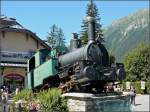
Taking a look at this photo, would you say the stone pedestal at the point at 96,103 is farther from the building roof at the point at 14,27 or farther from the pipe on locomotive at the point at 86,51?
the building roof at the point at 14,27

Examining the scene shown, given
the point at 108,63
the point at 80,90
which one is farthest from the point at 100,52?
the point at 80,90

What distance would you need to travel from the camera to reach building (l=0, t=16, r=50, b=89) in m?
39.9

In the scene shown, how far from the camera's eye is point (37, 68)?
25359 millimetres

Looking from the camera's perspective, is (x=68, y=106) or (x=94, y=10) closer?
(x=68, y=106)

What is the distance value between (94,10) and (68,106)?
4931 cm

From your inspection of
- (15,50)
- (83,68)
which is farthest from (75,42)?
(15,50)

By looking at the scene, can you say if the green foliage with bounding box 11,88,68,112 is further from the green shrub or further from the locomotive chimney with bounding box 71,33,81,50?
the locomotive chimney with bounding box 71,33,81,50

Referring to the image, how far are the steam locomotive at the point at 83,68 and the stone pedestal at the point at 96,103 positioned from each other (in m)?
1.29

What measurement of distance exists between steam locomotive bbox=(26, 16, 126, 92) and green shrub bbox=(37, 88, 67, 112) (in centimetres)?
155

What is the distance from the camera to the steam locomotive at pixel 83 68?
19.9m

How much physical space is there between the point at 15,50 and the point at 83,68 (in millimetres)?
22866

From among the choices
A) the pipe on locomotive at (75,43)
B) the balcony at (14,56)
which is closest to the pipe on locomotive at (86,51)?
the pipe on locomotive at (75,43)

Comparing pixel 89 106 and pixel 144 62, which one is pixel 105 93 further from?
pixel 144 62

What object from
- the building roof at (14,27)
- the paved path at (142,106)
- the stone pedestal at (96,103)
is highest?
the building roof at (14,27)
